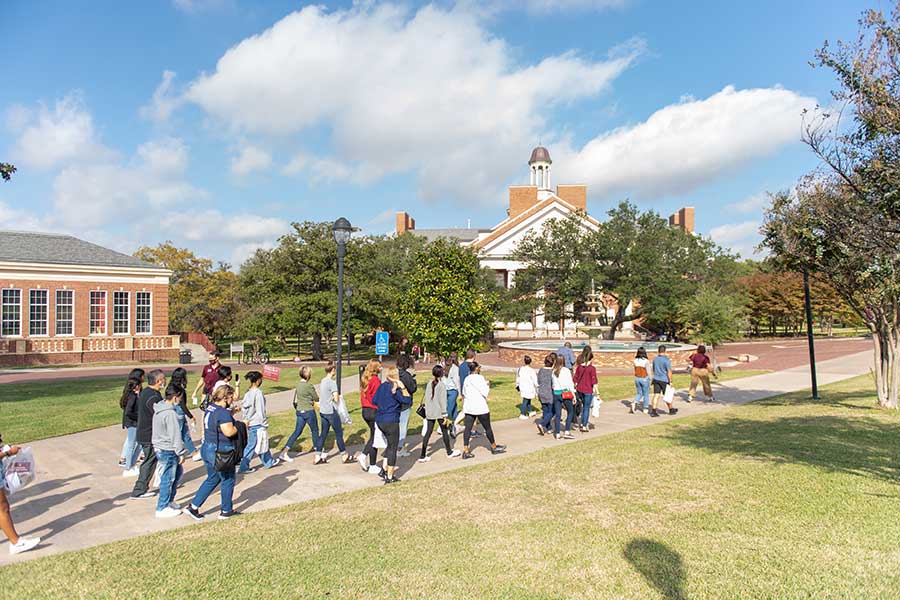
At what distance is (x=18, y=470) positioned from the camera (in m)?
5.75

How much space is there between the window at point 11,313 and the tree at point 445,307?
27721 millimetres

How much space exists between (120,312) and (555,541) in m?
37.9

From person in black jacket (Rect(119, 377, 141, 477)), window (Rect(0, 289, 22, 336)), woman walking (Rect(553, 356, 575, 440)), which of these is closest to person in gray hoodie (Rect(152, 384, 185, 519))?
person in black jacket (Rect(119, 377, 141, 477))

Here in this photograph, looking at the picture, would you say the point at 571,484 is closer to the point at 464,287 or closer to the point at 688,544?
the point at 688,544

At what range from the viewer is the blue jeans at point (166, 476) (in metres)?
6.82

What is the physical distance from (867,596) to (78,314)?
40074mm

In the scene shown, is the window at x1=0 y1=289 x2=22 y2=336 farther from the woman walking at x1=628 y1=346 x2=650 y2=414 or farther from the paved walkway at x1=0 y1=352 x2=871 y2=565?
the woman walking at x1=628 y1=346 x2=650 y2=414

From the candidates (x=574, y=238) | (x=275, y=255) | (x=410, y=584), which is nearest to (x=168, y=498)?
(x=410, y=584)

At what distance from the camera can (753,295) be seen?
53.8 meters

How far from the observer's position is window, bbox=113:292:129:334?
36.6m

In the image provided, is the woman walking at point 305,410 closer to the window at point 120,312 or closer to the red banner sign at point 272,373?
the red banner sign at point 272,373

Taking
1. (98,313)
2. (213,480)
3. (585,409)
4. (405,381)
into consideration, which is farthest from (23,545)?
(98,313)

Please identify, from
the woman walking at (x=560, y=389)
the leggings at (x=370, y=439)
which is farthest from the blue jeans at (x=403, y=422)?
the woman walking at (x=560, y=389)

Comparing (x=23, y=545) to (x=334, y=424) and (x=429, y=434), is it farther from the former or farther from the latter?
(x=429, y=434)
